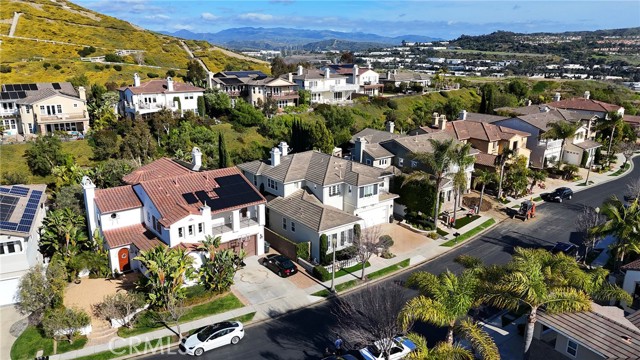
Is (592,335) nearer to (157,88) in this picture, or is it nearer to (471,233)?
(471,233)

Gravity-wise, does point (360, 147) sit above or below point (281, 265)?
above

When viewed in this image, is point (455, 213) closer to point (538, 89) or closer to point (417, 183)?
point (417, 183)

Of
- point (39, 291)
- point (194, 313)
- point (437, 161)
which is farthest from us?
point (437, 161)

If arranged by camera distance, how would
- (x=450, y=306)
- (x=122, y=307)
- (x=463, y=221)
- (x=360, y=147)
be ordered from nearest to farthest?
(x=450, y=306) → (x=122, y=307) → (x=463, y=221) → (x=360, y=147)

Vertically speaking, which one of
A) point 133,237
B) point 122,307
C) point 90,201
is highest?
point 90,201

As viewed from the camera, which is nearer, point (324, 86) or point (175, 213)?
point (175, 213)

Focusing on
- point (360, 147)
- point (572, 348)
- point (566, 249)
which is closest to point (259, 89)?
point (360, 147)
